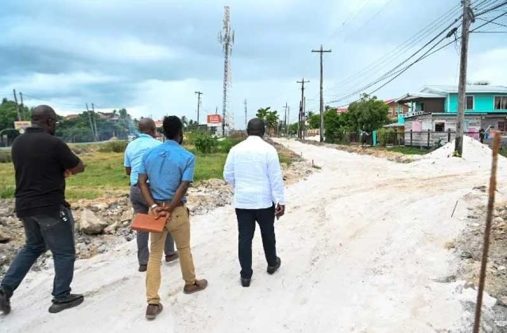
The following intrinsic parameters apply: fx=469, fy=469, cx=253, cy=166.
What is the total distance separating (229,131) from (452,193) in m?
46.8

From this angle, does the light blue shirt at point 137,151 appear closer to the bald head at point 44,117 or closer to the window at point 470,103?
the bald head at point 44,117

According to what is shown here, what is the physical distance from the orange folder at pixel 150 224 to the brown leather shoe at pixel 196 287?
2.72 ft

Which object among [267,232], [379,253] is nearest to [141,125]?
[267,232]

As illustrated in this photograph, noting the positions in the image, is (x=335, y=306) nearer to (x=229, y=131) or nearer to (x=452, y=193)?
(x=452, y=193)

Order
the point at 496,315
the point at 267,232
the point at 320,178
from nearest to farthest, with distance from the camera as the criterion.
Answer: the point at 496,315 → the point at 267,232 → the point at 320,178

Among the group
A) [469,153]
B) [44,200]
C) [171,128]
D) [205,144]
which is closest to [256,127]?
[171,128]

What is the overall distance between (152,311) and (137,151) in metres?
1.96

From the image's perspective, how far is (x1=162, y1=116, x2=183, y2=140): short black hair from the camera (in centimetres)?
448

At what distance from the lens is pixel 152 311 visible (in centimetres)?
421

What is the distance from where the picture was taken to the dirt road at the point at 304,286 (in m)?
4.07

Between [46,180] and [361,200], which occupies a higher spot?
[46,180]

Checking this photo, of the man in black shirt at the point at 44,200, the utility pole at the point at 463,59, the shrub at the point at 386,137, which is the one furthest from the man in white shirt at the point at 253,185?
the shrub at the point at 386,137

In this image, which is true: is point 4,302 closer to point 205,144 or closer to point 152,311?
point 152,311

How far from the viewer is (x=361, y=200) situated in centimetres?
986
